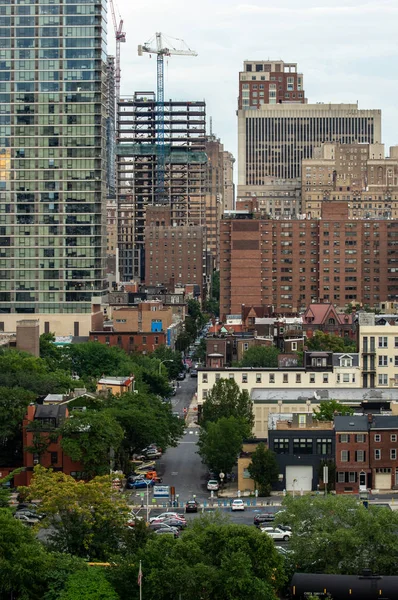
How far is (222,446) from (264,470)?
566 centimetres

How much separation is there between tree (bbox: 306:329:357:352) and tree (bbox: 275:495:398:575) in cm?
8384

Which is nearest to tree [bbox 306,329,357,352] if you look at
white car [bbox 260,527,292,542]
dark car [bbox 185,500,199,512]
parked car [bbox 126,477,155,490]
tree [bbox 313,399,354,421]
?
tree [bbox 313,399,354,421]

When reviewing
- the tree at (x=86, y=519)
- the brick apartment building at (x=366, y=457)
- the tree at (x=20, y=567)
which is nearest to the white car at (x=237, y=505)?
the brick apartment building at (x=366, y=457)

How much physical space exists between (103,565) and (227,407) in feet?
168

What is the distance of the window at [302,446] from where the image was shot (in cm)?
11856

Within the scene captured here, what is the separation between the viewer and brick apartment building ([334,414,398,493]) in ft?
388

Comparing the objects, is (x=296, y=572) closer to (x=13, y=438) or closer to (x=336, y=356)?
(x=13, y=438)

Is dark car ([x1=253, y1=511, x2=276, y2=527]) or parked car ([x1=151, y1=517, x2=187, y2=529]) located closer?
parked car ([x1=151, y1=517, x2=187, y2=529])

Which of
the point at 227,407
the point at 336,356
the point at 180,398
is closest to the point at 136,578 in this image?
the point at 227,407

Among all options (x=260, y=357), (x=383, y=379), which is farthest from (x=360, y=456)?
(x=260, y=357)

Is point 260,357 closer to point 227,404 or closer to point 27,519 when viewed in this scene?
point 227,404

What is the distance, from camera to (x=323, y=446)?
390 ft

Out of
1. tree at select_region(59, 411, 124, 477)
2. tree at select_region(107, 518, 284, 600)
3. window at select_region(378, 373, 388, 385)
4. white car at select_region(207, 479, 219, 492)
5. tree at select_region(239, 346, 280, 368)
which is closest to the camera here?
tree at select_region(107, 518, 284, 600)

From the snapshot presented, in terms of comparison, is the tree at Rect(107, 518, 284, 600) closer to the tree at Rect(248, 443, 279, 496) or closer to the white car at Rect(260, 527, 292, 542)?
the white car at Rect(260, 527, 292, 542)
